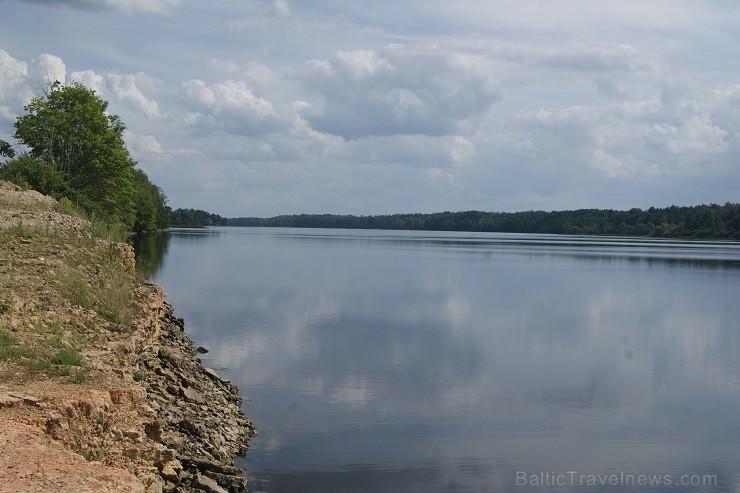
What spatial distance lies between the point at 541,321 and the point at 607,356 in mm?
7735

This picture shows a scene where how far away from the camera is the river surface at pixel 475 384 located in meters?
13.3

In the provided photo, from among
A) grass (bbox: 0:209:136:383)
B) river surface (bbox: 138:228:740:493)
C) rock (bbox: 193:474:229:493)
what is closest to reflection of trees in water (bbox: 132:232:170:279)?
river surface (bbox: 138:228:740:493)

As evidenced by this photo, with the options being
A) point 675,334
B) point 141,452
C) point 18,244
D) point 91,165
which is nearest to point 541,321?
point 675,334

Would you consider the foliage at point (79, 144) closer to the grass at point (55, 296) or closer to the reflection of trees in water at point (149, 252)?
the reflection of trees in water at point (149, 252)

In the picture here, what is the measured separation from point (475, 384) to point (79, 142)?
39953mm

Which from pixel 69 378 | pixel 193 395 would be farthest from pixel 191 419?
pixel 69 378

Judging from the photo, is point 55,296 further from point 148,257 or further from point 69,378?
point 148,257

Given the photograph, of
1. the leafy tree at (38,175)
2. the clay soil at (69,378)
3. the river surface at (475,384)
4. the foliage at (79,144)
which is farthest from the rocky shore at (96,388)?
the foliage at (79,144)

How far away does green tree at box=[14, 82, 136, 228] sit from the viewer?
5116 cm

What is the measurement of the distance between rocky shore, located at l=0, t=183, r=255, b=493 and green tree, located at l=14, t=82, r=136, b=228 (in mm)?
32897

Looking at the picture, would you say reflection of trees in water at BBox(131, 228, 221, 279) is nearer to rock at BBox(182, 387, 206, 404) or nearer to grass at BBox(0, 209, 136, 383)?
grass at BBox(0, 209, 136, 383)

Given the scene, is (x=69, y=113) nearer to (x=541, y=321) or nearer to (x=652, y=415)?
(x=541, y=321)

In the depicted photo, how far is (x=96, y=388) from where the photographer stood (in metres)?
10.2

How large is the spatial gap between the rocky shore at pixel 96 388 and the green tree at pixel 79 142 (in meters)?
32.9
